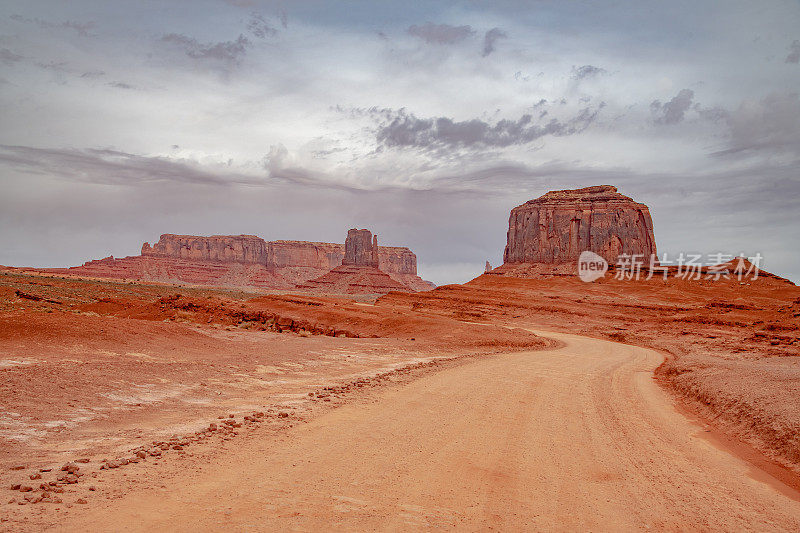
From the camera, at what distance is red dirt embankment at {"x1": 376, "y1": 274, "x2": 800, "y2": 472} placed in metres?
10.3

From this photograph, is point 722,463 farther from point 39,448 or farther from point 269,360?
point 269,360

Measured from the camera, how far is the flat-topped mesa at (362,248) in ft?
541

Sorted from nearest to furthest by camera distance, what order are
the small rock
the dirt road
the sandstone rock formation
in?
1. the dirt road
2. the small rock
3. the sandstone rock formation

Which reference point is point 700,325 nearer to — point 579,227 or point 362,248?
point 579,227

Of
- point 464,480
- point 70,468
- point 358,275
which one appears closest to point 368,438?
point 464,480

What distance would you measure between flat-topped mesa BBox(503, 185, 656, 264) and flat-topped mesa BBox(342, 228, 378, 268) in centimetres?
7531

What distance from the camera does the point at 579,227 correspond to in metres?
86.8

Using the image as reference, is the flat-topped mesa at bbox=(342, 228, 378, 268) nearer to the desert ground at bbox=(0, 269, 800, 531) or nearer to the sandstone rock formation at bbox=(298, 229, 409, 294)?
the sandstone rock formation at bbox=(298, 229, 409, 294)

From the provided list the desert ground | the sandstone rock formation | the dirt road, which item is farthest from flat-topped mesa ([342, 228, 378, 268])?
the dirt road

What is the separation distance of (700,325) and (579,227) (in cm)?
5026

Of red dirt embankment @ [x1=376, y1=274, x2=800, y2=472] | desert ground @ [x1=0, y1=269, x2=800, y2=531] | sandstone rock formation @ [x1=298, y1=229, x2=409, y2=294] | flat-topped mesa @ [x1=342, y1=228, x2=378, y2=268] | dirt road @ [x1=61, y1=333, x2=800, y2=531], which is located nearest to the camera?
dirt road @ [x1=61, y1=333, x2=800, y2=531]

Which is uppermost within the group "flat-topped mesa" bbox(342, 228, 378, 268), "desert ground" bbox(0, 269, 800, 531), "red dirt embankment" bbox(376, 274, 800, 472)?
"flat-topped mesa" bbox(342, 228, 378, 268)

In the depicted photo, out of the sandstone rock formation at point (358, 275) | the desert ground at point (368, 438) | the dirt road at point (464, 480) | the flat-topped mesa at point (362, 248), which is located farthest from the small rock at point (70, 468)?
the flat-topped mesa at point (362, 248)

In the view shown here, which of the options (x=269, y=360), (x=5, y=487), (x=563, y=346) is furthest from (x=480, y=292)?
(x=5, y=487)
